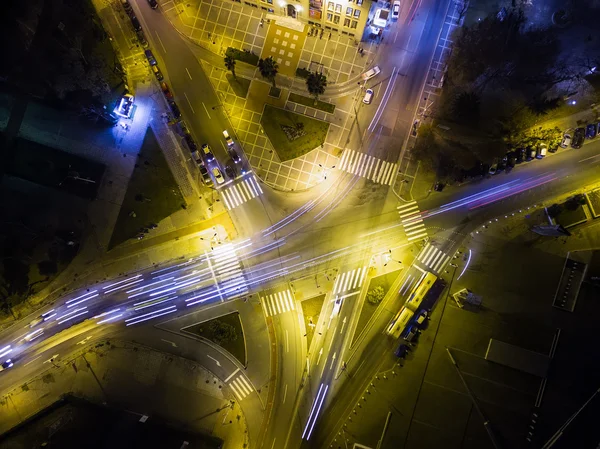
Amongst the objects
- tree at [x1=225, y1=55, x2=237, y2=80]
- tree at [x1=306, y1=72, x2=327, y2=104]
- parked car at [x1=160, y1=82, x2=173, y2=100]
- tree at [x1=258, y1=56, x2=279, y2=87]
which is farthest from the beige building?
parked car at [x1=160, y1=82, x2=173, y2=100]

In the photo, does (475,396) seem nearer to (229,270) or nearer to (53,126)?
(229,270)

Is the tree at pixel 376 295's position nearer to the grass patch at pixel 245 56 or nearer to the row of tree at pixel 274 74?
the row of tree at pixel 274 74

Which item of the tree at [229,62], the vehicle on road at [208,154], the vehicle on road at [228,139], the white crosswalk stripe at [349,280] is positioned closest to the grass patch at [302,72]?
the tree at [229,62]

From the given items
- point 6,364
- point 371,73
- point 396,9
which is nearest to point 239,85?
point 371,73

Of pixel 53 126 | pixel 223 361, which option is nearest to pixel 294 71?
pixel 53 126

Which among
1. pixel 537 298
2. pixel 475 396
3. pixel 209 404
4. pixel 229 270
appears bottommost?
pixel 209 404

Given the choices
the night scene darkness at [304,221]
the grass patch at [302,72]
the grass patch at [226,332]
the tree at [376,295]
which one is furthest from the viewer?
the grass patch at [302,72]
